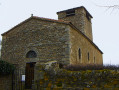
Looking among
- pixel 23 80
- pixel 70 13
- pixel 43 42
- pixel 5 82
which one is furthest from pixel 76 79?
pixel 70 13

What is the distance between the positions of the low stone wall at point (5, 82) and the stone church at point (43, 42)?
334 cm

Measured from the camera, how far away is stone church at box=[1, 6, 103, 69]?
40.5ft

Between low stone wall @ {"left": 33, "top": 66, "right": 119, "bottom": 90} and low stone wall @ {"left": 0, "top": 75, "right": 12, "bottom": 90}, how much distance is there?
303cm

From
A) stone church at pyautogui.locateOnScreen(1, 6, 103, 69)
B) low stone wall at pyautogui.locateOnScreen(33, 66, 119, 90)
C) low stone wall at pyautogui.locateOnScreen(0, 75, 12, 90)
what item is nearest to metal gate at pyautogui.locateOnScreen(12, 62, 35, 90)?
low stone wall at pyautogui.locateOnScreen(0, 75, 12, 90)

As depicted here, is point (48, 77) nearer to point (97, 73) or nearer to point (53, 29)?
point (97, 73)

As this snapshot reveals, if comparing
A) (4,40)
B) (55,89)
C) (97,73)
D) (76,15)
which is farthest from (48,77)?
(76,15)

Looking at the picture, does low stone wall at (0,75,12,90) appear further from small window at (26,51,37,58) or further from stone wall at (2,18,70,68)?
small window at (26,51,37,58)

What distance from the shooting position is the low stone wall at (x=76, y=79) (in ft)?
19.9

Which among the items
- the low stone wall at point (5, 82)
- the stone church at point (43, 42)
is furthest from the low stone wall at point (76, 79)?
the stone church at point (43, 42)

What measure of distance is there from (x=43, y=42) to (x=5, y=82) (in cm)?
473

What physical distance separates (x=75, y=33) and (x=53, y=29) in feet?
6.72

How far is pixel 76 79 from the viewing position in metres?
6.57

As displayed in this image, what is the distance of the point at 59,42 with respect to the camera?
492 inches

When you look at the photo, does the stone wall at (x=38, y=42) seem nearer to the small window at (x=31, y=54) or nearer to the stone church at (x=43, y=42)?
the stone church at (x=43, y=42)
